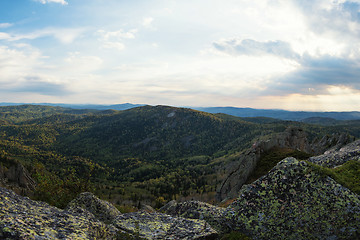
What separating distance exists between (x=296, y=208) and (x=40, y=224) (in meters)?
16.9

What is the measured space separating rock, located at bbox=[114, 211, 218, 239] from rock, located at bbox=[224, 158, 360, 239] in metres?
2.51

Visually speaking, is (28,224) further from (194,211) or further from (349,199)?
(349,199)

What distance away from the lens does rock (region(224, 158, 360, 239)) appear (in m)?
12.8

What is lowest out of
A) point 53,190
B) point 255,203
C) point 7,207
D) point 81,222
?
point 53,190

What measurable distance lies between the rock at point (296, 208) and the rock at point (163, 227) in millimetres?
2509

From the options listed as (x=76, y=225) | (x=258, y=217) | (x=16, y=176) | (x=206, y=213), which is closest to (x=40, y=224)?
(x=76, y=225)

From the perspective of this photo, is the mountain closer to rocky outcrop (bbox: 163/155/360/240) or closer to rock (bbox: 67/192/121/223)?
rocky outcrop (bbox: 163/155/360/240)

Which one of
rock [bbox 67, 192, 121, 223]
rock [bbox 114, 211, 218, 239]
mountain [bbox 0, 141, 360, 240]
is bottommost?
rock [bbox 67, 192, 121, 223]

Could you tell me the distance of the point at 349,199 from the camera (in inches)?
521

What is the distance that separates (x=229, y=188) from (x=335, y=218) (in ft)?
121

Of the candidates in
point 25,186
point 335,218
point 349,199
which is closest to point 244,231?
point 335,218

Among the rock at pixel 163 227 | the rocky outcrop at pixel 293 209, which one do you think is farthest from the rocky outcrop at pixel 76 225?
the rocky outcrop at pixel 293 209

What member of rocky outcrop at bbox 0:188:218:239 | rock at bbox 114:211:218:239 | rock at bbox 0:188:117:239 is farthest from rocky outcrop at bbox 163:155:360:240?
rock at bbox 0:188:117:239

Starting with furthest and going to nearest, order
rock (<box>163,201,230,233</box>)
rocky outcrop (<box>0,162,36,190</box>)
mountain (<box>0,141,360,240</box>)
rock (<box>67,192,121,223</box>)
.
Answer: rocky outcrop (<box>0,162,36,190</box>), rock (<box>67,192,121,223</box>), rock (<box>163,201,230,233</box>), mountain (<box>0,141,360,240</box>)
